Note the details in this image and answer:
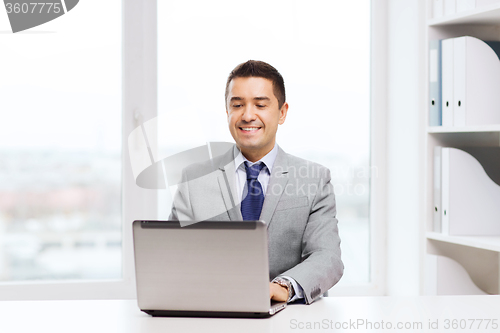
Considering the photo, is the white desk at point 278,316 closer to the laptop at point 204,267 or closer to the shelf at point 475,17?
the laptop at point 204,267

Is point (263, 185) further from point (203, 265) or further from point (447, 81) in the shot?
point (447, 81)

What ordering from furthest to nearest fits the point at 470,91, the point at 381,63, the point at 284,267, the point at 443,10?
the point at 381,63 < the point at 443,10 < the point at 470,91 < the point at 284,267

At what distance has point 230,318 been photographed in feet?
3.33

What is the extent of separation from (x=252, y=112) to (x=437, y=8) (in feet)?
2.98

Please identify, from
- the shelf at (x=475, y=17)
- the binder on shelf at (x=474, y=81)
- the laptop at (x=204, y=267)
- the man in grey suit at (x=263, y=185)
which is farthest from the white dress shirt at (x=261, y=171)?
the shelf at (x=475, y=17)

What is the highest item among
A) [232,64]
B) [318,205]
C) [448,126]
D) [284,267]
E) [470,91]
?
[232,64]

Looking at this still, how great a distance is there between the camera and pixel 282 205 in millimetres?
1530

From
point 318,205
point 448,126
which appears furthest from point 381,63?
point 318,205

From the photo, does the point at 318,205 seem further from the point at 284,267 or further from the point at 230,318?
the point at 230,318

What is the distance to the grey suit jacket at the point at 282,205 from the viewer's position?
4.98 feet

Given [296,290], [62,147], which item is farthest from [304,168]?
[62,147]

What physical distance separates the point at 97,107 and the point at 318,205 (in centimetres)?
126

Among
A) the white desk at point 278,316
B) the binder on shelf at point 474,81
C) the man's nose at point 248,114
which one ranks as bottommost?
the white desk at point 278,316

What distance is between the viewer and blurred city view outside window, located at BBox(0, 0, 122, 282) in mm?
2217
